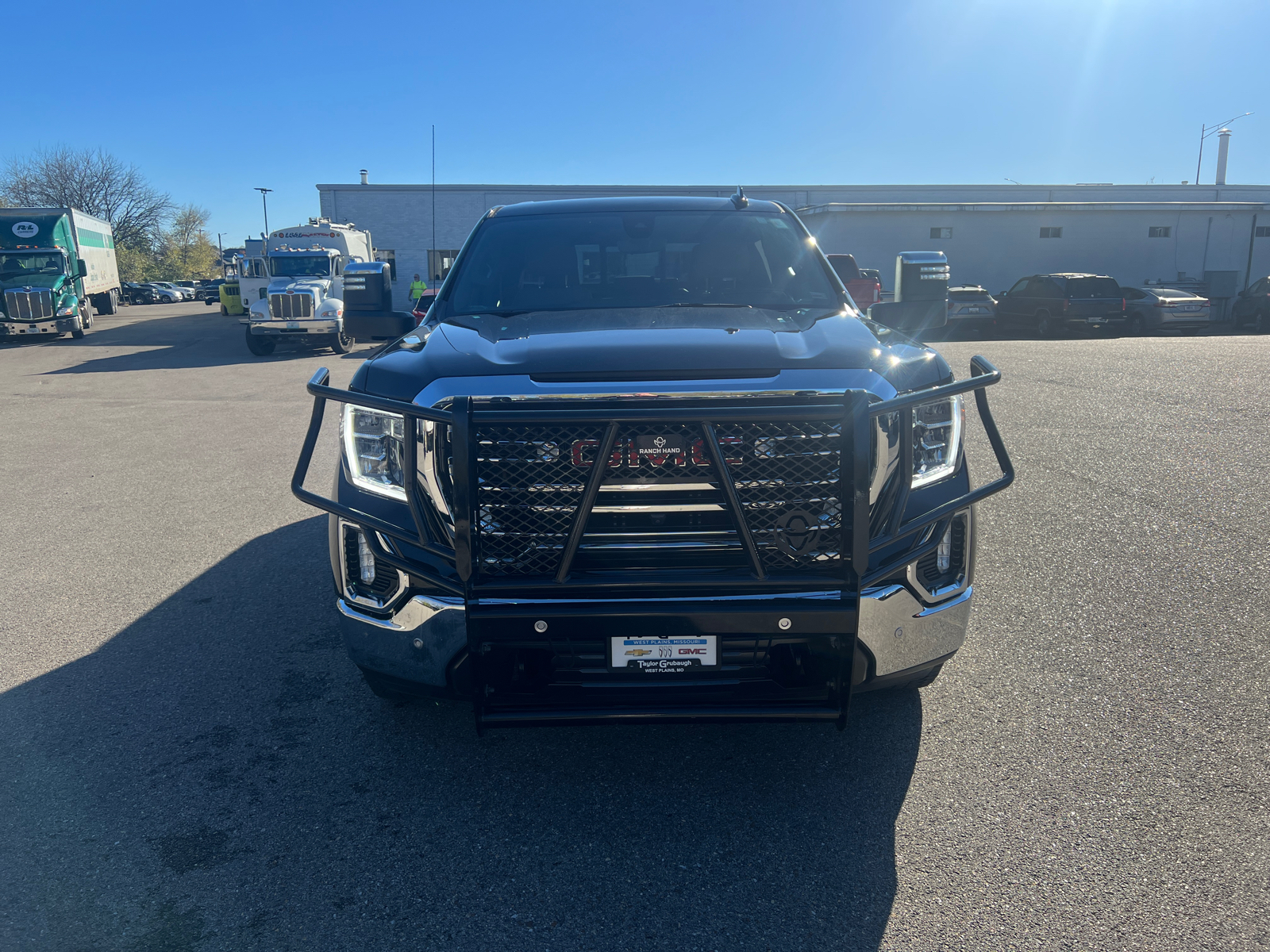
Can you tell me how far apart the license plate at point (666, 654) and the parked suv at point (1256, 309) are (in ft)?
95.8

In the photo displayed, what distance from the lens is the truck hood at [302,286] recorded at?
2123cm

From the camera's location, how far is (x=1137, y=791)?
293 cm

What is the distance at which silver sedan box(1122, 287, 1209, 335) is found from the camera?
83.5ft

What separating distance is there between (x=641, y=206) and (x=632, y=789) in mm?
2737

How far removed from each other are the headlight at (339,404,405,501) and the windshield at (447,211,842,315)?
1.09 metres

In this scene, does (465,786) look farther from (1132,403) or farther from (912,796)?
(1132,403)

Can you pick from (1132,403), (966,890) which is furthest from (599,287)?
(1132,403)

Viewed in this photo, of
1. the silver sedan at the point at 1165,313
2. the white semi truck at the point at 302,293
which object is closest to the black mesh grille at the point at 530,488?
the white semi truck at the point at 302,293

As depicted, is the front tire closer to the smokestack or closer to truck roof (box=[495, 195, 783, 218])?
truck roof (box=[495, 195, 783, 218])

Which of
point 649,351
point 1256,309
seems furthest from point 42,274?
point 1256,309

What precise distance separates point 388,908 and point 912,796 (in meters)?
1.61

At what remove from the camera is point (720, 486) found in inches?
101

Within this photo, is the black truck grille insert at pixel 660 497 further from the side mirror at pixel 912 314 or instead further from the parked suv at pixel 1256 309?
the parked suv at pixel 1256 309

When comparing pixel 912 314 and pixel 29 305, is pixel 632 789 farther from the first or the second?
pixel 29 305
